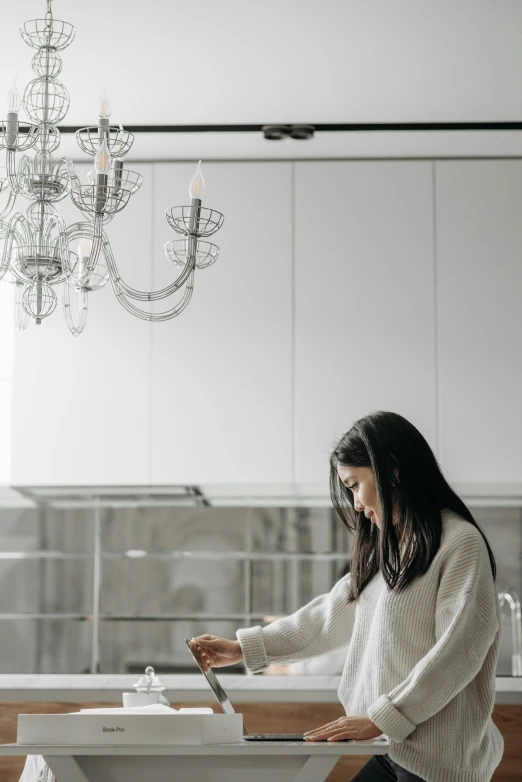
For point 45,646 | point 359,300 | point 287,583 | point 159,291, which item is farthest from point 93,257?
point 45,646

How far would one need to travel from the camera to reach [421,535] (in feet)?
6.07

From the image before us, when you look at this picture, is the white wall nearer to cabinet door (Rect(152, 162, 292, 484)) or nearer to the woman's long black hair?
cabinet door (Rect(152, 162, 292, 484))

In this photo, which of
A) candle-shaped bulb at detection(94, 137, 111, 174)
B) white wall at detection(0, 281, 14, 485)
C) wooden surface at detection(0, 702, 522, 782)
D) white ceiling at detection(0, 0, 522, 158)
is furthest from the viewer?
white wall at detection(0, 281, 14, 485)

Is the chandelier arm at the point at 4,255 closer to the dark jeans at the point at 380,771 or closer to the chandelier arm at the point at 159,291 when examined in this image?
the chandelier arm at the point at 159,291

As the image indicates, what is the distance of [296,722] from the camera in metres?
2.98

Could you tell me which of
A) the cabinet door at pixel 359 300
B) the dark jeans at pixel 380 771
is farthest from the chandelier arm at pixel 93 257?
the cabinet door at pixel 359 300

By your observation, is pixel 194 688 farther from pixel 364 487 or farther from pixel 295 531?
pixel 364 487

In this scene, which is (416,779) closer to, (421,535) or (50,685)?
(421,535)

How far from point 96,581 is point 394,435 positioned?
250 cm

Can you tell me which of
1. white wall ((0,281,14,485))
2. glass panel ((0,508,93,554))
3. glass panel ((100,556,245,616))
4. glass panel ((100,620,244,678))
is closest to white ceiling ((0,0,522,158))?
white wall ((0,281,14,485))

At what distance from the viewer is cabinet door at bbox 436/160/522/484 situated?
3.38 meters

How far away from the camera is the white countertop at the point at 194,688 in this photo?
118 inches

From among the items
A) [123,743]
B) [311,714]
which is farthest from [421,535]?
[311,714]

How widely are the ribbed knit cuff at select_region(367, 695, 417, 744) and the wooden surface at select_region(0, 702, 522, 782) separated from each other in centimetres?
124
